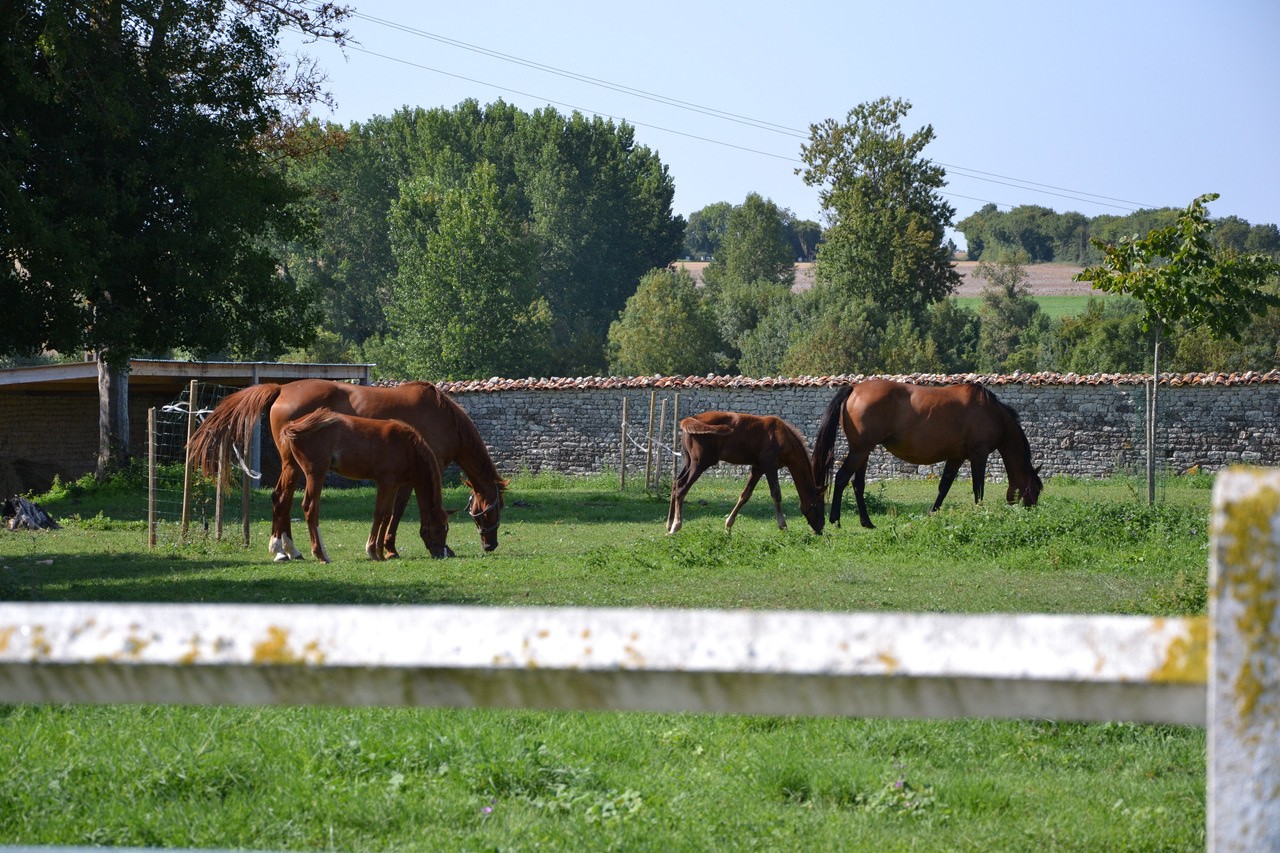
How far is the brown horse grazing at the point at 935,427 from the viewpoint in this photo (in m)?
15.5

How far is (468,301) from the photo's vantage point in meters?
49.2

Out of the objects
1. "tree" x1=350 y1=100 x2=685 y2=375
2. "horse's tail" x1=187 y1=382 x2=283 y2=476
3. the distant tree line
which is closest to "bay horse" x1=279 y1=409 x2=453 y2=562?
"horse's tail" x1=187 y1=382 x2=283 y2=476

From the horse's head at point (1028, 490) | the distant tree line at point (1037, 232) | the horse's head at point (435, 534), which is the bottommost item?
the horse's head at point (435, 534)

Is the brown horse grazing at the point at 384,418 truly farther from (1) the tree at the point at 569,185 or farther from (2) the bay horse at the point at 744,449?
(1) the tree at the point at 569,185

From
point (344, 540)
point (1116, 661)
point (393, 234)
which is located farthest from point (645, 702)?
point (393, 234)

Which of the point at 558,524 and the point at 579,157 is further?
the point at 579,157

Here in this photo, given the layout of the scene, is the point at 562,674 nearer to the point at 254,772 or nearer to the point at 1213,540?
the point at 1213,540

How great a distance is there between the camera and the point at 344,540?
553 inches

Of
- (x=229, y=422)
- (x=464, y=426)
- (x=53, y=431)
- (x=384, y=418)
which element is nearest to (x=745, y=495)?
(x=464, y=426)

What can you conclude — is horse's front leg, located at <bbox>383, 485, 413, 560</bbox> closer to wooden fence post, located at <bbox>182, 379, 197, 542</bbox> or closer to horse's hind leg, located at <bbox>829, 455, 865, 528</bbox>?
wooden fence post, located at <bbox>182, 379, 197, 542</bbox>

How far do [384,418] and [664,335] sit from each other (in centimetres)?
3966

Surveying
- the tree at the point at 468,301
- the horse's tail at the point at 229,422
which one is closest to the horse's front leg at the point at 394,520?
the horse's tail at the point at 229,422

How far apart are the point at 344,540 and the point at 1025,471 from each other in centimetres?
858

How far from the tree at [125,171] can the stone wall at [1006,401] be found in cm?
897
